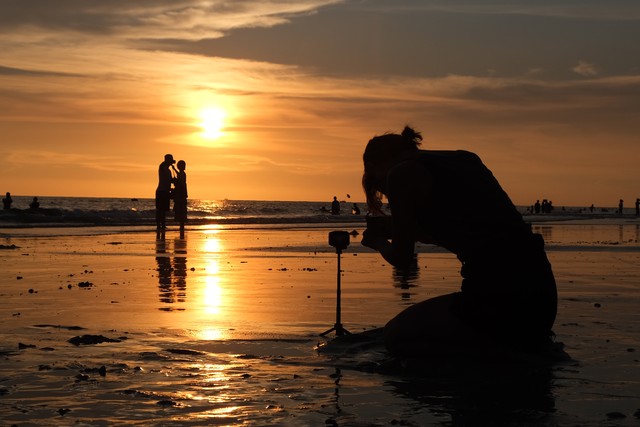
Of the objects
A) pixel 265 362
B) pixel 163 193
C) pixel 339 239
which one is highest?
pixel 163 193

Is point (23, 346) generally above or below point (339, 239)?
below

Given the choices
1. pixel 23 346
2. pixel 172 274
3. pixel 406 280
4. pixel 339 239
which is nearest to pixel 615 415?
pixel 339 239

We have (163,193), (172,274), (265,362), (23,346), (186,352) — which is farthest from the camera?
(163,193)

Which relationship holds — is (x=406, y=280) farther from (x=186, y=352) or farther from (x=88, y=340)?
(x=186, y=352)

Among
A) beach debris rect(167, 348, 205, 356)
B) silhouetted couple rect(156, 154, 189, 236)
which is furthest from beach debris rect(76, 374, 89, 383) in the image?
silhouetted couple rect(156, 154, 189, 236)

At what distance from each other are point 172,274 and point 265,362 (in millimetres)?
7754

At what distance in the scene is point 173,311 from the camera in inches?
370

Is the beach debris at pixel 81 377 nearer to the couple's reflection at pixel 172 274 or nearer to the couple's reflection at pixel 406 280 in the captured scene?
the couple's reflection at pixel 172 274

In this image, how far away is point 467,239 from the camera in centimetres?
607

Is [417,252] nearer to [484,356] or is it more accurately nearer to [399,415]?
[484,356]

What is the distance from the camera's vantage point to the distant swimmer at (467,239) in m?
5.97

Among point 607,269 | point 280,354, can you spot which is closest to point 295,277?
point 607,269

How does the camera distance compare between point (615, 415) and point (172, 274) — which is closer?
point (615, 415)

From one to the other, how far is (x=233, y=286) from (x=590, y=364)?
6379 millimetres
